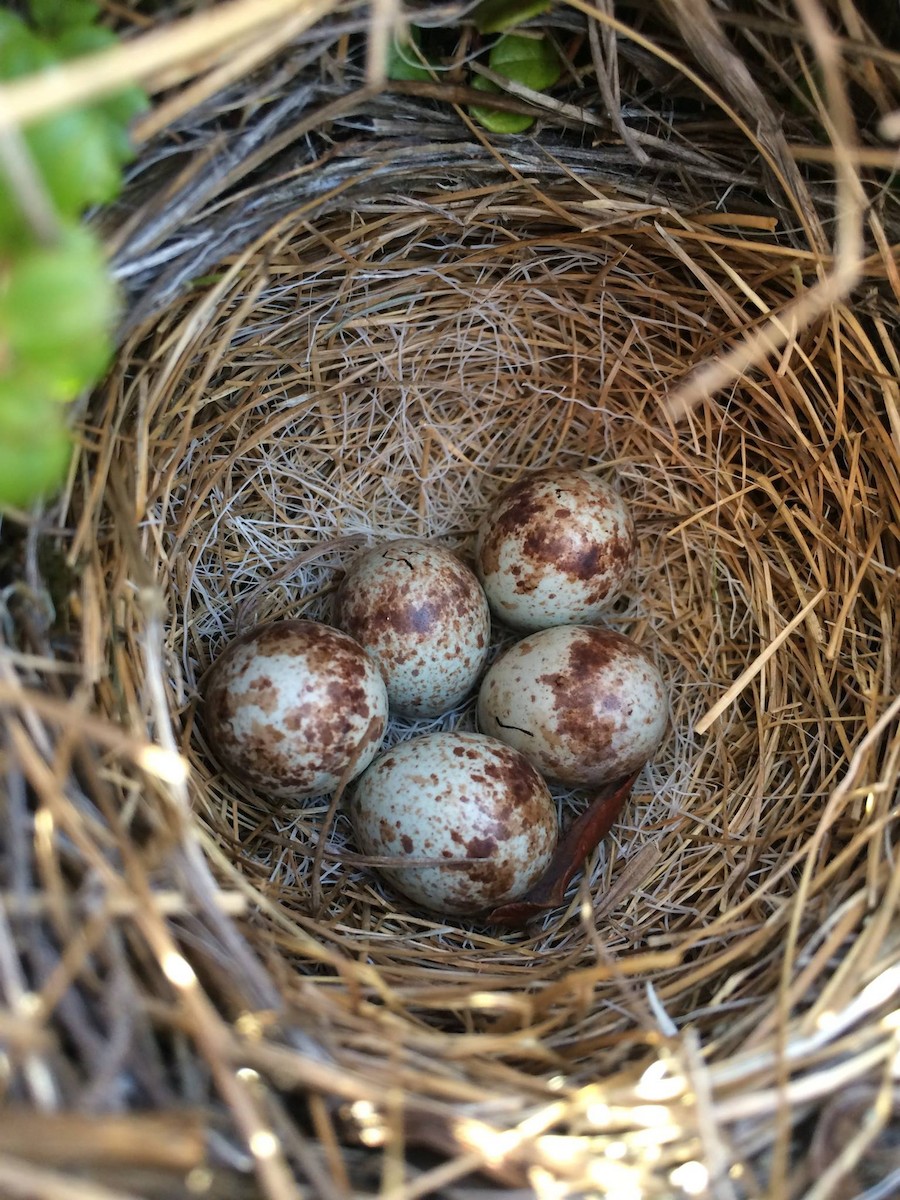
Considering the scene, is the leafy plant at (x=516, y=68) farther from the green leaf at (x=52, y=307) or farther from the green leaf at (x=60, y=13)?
the green leaf at (x=52, y=307)

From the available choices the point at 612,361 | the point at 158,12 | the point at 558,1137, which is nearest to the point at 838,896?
the point at 558,1137

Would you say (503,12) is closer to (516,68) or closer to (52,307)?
(516,68)

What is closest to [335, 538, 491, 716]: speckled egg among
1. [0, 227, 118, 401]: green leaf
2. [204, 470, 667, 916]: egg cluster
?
[204, 470, 667, 916]: egg cluster

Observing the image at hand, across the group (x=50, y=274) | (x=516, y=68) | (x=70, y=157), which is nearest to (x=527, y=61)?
(x=516, y=68)

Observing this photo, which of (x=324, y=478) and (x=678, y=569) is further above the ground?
(x=324, y=478)

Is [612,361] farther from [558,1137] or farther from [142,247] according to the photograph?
[558,1137]

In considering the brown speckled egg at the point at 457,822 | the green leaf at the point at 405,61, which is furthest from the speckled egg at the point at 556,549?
the green leaf at the point at 405,61

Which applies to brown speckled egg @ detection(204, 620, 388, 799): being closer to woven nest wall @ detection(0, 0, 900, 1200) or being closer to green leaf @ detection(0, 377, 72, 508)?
woven nest wall @ detection(0, 0, 900, 1200)
